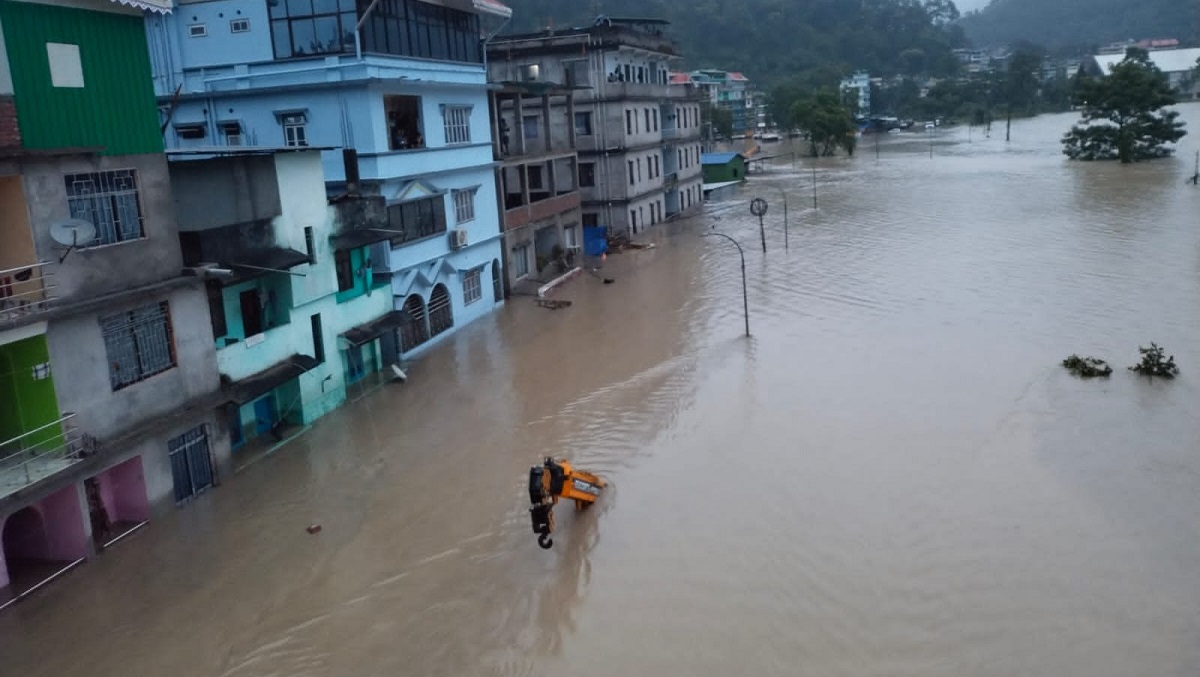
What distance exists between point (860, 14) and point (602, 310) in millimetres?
161011

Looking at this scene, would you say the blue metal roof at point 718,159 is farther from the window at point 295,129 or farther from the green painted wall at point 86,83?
the green painted wall at point 86,83

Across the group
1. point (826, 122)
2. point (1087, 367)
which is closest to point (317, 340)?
point (1087, 367)

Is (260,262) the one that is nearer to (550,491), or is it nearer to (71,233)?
(71,233)

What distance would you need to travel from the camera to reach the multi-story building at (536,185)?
3105cm

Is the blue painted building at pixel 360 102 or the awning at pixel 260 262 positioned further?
the blue painted building at pixel 360 102

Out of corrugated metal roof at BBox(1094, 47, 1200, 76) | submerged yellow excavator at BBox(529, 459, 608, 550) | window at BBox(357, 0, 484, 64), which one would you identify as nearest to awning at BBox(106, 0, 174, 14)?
window at BBox(357, 0, 484, 64)

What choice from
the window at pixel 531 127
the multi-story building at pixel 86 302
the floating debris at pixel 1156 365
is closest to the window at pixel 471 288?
the multi-story building at pixel 86 302

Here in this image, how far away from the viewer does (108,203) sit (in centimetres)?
1453

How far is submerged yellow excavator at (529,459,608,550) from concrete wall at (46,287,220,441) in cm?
657

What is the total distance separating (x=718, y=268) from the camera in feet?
114

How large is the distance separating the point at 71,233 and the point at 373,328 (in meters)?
8.69

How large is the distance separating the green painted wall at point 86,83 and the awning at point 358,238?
17.8 feet

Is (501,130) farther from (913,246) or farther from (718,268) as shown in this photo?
(913,246)

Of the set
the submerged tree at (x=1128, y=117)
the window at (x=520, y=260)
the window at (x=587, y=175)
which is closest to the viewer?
the window at (x=520, y=260)
